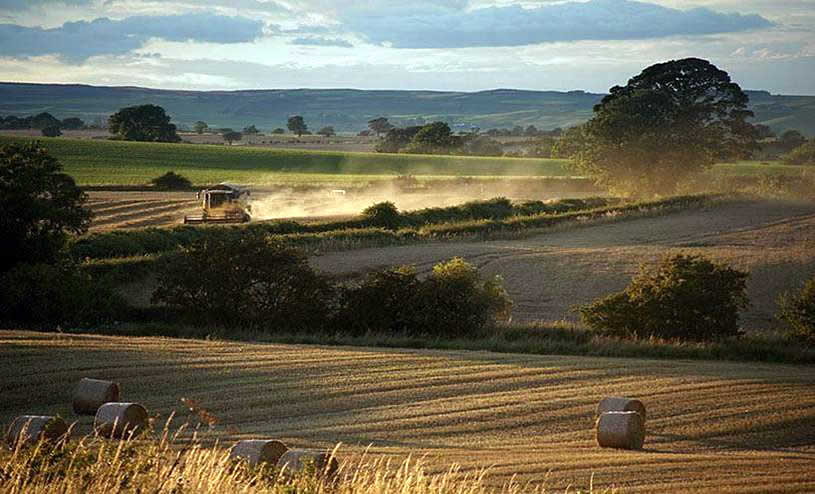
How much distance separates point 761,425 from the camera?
17.5m

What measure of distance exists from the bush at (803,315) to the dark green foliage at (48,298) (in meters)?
18.2

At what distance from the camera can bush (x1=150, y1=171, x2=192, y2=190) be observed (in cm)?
7844

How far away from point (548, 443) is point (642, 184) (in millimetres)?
61561

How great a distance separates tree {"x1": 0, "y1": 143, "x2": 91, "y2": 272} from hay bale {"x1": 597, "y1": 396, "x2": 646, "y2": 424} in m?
20.4

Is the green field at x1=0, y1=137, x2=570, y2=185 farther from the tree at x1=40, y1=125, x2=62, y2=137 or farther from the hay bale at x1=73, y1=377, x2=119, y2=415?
the hay bale at x1=73, y1=377, x2=119, y2=415

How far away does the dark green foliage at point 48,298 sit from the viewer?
89.4 feet

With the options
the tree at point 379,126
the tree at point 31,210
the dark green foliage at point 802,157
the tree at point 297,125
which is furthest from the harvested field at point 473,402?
the tree at point 379,126

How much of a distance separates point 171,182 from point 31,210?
4779cm

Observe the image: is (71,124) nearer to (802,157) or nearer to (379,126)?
(379,126)

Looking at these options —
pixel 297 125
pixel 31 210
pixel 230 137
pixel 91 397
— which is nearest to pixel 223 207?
pixel 31 210

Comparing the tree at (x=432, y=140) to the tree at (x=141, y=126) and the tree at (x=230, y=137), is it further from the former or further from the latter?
the tree at (x=141, y=126)

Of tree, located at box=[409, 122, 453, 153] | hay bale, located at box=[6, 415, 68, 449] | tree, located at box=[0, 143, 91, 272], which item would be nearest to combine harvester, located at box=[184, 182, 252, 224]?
tree, located at box=[0, 143, 91, 272]

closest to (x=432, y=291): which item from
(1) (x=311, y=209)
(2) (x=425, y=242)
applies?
(2) (x=425, y=242)

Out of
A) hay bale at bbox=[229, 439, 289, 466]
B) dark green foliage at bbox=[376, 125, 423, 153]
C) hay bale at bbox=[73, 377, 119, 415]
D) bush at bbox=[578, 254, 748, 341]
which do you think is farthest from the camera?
dark green foliage at bbox=[376, 125, 423, 153]
